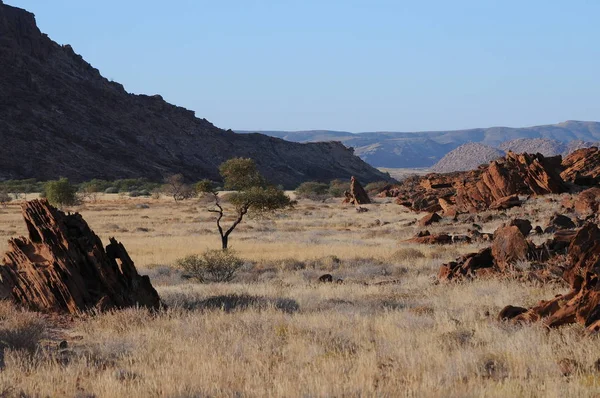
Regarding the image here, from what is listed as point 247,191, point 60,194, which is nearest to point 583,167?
point 247,191

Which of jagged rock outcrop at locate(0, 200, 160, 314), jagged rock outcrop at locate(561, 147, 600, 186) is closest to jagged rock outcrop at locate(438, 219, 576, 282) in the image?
jagged rock outcrop at locate(0, 200, 160, 314)

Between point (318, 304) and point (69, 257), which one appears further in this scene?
point (318, 304)

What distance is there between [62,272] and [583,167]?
45889 millimetres

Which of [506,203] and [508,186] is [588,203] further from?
[508,186]

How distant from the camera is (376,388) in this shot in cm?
680

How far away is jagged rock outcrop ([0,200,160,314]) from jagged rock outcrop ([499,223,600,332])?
6310mm

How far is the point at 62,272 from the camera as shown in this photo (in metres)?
11.6

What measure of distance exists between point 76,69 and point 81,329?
428 feet

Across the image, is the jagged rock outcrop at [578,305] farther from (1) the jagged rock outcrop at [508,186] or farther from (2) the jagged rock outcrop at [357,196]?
(2) the jagged rock outcrop at [357,196]

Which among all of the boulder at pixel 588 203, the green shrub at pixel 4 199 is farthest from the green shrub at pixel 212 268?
the green shrub at pixel 4 199

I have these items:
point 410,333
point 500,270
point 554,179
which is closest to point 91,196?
point 554,179

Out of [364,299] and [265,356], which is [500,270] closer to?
[364,299]

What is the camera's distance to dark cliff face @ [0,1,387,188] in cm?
10256

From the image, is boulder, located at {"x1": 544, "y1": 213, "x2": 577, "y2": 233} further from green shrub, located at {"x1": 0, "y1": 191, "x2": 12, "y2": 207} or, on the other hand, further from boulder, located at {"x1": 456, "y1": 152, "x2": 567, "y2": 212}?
green shrub, located at {"x1": 0, "y1": 191, "x2": 12, "y2": 207}
